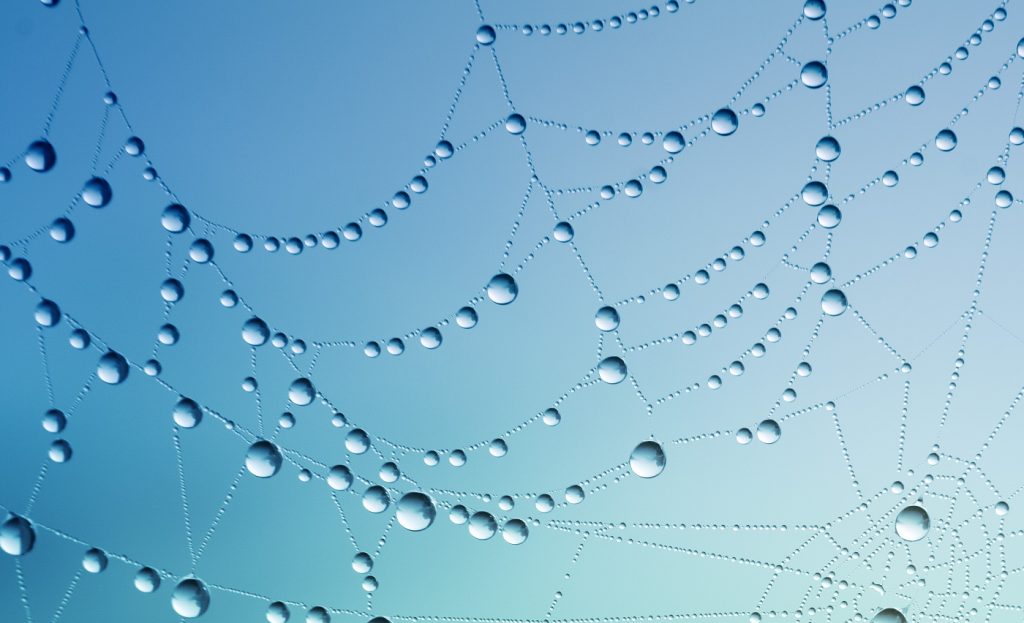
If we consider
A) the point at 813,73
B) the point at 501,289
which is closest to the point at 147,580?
the point at 501,289

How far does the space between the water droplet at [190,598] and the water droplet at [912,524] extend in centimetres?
151

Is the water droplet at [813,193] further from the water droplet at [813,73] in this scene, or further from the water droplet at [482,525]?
the water droplet at [482,525]

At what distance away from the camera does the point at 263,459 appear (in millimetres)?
1946

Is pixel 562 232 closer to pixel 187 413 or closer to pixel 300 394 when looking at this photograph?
pixel 300 394

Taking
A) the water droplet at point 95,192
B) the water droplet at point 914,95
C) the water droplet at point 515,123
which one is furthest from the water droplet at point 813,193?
the water droplet at point 95,192

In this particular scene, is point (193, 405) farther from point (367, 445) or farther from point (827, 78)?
point (827, 78)

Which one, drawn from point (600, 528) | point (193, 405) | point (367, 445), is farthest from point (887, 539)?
point (193, 405)

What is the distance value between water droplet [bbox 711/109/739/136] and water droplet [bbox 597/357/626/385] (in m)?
0.56

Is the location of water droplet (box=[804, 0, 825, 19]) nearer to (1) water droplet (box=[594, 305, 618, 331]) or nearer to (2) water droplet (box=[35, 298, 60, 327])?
(1) water droplet (box=[594, 305, 618, 331])

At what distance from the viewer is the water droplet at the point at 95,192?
1938 mm

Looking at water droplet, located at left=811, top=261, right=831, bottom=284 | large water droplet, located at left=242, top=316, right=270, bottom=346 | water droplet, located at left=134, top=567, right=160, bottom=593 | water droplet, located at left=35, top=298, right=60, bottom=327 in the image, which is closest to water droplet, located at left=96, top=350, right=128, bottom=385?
water droplet, located at left=35, top=298, right=60, bottom=327

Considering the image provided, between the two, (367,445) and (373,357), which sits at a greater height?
(373,357)

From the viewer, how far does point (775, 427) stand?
7.10ft

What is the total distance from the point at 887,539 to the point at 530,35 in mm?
1405
